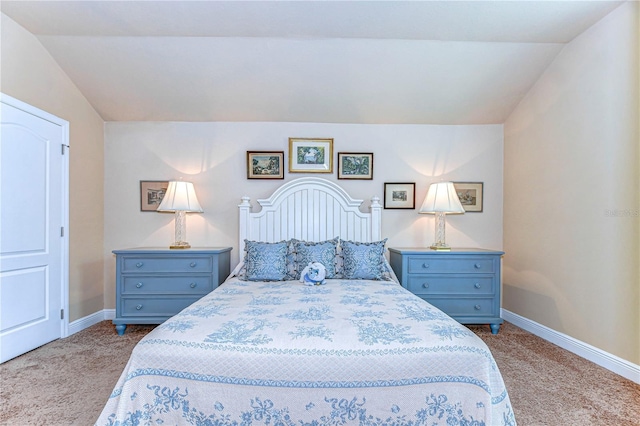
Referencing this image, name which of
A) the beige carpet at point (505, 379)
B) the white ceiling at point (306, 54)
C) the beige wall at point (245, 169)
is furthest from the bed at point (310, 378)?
the white ceiling at point (306, 54)

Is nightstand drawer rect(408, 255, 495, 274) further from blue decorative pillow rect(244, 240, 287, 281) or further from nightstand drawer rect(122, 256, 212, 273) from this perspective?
nightstand drawer rect(122, 256, 212, 273)

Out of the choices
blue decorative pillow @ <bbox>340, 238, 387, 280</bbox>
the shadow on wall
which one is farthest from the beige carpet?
blue decorative pillow @ <bbox>340, 238, 387, 280</bbox>

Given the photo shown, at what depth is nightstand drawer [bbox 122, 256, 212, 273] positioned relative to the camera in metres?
3.21

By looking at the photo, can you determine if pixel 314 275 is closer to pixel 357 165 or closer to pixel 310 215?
pixel 310 215

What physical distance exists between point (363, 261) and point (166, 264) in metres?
1.96

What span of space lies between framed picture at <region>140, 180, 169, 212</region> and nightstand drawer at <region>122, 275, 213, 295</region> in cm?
91

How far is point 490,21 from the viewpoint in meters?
2.66

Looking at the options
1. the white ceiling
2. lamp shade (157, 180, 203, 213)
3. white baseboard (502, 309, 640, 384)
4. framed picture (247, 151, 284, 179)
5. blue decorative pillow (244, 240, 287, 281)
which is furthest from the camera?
framed picture (247, 151, 284, 179)

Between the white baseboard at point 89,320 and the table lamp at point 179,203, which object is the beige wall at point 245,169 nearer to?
the white baseboard at point 89,320

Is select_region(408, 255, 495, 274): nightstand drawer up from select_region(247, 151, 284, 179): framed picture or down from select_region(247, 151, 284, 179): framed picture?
down

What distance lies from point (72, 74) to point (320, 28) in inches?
99.5

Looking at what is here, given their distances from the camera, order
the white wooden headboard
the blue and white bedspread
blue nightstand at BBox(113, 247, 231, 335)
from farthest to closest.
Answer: the white wooden headboard → blue nightstand at BBox(113, 247, 231, 335) → the blue and white bedspread

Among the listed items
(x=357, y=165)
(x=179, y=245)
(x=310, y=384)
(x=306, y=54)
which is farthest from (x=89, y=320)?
(x=306, y=54)

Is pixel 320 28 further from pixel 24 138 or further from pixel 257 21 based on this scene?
pixel 24 138
